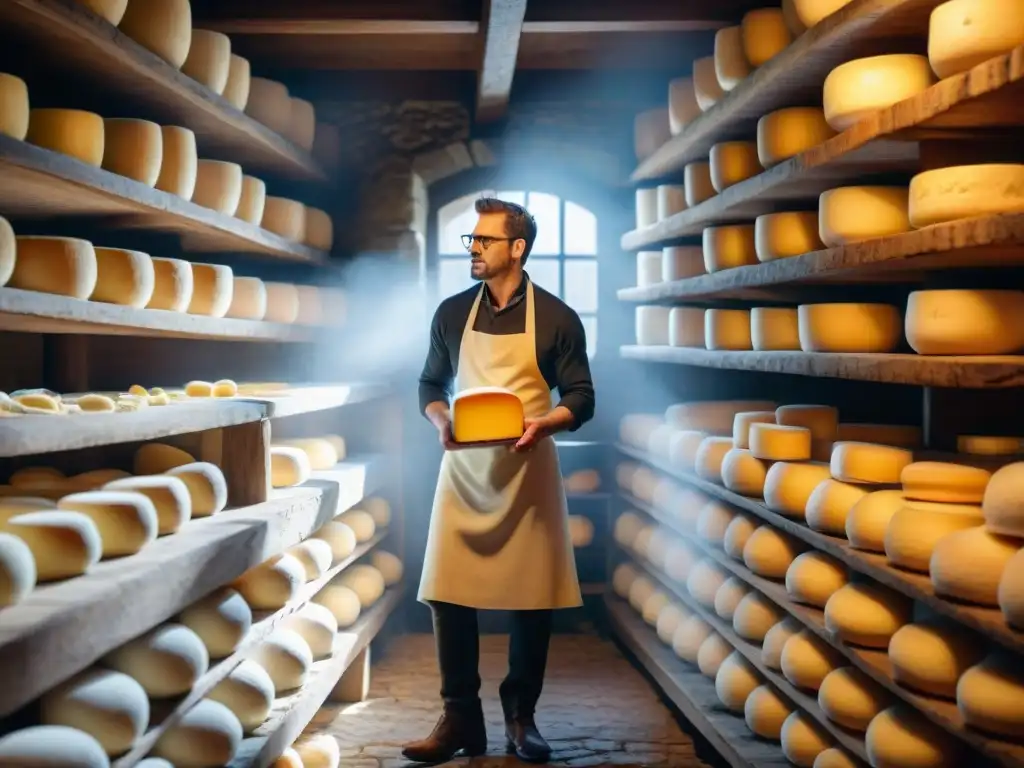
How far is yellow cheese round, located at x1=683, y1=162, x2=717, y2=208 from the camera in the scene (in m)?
4.07

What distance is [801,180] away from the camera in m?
3.06

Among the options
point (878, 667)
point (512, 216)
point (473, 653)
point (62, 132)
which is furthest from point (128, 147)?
point (878, 667)

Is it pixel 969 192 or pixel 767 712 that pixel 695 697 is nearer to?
pixel 767 712

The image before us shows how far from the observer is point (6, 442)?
1643 mm

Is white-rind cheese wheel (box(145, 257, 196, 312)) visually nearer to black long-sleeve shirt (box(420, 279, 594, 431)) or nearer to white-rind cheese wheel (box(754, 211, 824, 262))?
black long-sleeve shirt (box(420, 279, 594, 431))

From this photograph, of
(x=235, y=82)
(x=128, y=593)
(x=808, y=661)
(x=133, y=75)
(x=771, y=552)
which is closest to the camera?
(x=128, y=593)

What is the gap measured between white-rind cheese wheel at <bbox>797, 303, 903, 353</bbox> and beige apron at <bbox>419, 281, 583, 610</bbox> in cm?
96

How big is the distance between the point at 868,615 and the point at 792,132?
1.36 meters

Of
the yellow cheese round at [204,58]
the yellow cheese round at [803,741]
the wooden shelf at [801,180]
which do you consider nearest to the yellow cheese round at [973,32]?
the wooden shelf at [801,180]

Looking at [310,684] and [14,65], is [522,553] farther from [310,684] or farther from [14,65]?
[14,65]

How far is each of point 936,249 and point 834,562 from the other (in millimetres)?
1062

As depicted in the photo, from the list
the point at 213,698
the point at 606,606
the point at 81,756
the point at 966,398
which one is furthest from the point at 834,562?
the point at 606,606

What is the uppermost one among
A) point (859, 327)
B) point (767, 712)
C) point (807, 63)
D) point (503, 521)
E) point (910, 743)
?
point (807, 63)

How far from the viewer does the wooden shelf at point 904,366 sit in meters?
2.07
